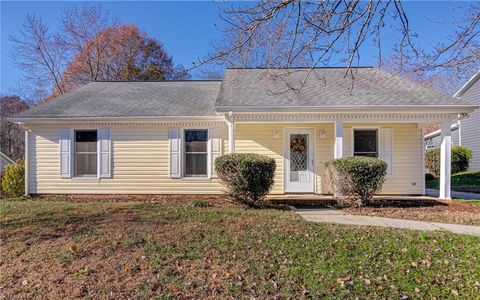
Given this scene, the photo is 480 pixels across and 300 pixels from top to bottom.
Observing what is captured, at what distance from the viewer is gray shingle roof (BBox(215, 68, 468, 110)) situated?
9.71m

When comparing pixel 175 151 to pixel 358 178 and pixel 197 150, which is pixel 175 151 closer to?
pixel 197 150

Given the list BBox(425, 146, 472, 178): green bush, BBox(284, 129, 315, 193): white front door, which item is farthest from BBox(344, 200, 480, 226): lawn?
BBox(425, 146, 472, 178): green bush

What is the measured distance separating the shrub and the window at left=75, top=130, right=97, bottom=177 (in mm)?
7808

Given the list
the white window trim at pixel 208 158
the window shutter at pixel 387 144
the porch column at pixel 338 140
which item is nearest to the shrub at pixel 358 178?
the porch column at pixel 338 140

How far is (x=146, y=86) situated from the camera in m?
13.6

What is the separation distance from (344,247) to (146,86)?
11051 mm

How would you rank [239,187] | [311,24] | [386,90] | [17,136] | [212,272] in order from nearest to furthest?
[212,272]
[311,24]
[239,187]
[386,90]
[17,136]

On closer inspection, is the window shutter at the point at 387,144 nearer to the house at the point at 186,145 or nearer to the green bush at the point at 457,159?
the house at the point at 186,145

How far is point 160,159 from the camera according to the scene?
36.1ft

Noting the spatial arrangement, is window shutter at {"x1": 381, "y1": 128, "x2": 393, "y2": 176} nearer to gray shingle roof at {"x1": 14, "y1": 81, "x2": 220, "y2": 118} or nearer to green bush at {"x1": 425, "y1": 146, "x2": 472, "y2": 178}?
gray shingle roof at {"x1": 14, "y1": 81, "x2": 220, "y2": 118}

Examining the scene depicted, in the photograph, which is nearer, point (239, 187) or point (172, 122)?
point (239, 187)

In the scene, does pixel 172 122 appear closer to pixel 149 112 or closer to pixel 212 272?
pixel 149 112

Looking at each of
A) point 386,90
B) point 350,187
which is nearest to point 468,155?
point 386,90

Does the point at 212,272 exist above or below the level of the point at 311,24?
below
